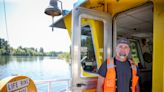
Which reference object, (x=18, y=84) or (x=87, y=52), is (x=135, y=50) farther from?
(x=18, y=84)

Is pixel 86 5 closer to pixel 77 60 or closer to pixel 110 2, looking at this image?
pixel 110 2

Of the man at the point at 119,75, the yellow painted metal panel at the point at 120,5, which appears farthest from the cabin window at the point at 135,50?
the man at the point at 119,75

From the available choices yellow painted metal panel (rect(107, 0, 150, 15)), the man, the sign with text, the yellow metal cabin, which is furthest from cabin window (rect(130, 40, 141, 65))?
the sign with text

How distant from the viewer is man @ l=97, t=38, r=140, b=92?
220 cm

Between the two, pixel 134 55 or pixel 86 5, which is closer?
pixel 86 5

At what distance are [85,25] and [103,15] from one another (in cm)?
32

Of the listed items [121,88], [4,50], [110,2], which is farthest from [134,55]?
[4,50]

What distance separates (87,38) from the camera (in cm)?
284

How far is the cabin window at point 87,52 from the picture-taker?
2.70 m

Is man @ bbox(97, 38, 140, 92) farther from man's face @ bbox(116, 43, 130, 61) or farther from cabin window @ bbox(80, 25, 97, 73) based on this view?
cabin window @ bbox(80, 25, 97, 73)

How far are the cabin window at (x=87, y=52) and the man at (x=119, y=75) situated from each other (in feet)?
1.72

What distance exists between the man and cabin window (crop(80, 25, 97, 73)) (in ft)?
1.72

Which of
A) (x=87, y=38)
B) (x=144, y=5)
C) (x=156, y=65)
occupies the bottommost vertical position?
(x=156, y=65)

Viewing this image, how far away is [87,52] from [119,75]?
2.44ft
